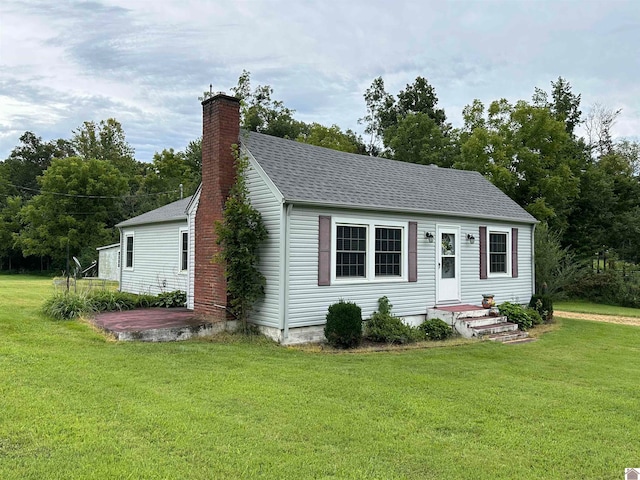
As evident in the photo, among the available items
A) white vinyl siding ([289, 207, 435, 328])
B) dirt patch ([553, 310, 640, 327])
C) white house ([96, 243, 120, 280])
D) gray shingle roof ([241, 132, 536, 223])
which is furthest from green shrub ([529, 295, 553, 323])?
white house ([96, 243, 120, 280])

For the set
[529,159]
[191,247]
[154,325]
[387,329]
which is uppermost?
[529,159]

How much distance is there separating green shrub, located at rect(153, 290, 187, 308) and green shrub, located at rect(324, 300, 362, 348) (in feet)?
17.5

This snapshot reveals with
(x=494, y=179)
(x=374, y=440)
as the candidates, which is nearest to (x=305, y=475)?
(x=374, y=440)

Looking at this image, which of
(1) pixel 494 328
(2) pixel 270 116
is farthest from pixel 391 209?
(2) pixel 270 116

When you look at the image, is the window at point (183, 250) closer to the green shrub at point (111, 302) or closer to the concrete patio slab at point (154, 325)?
the green shrub at point (111, 302)

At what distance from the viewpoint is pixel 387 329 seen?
1015 cm

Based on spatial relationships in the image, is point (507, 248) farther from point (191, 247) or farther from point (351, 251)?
point (191, 247)

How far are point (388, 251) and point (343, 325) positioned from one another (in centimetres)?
254

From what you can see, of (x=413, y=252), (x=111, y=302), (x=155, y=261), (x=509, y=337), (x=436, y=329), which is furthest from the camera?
(x=155, y=261)

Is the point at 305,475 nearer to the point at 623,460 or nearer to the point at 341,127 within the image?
the point at 623,460

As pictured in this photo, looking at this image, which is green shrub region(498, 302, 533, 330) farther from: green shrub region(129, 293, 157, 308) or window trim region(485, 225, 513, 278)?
green shrub region(129, 293, 157, 308)

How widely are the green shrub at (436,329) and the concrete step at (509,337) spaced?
36.7 inches

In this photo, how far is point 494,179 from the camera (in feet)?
80.1

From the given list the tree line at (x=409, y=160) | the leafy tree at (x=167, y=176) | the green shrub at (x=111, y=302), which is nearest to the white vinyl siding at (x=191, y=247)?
the green shrub at (x=111, y=302)
